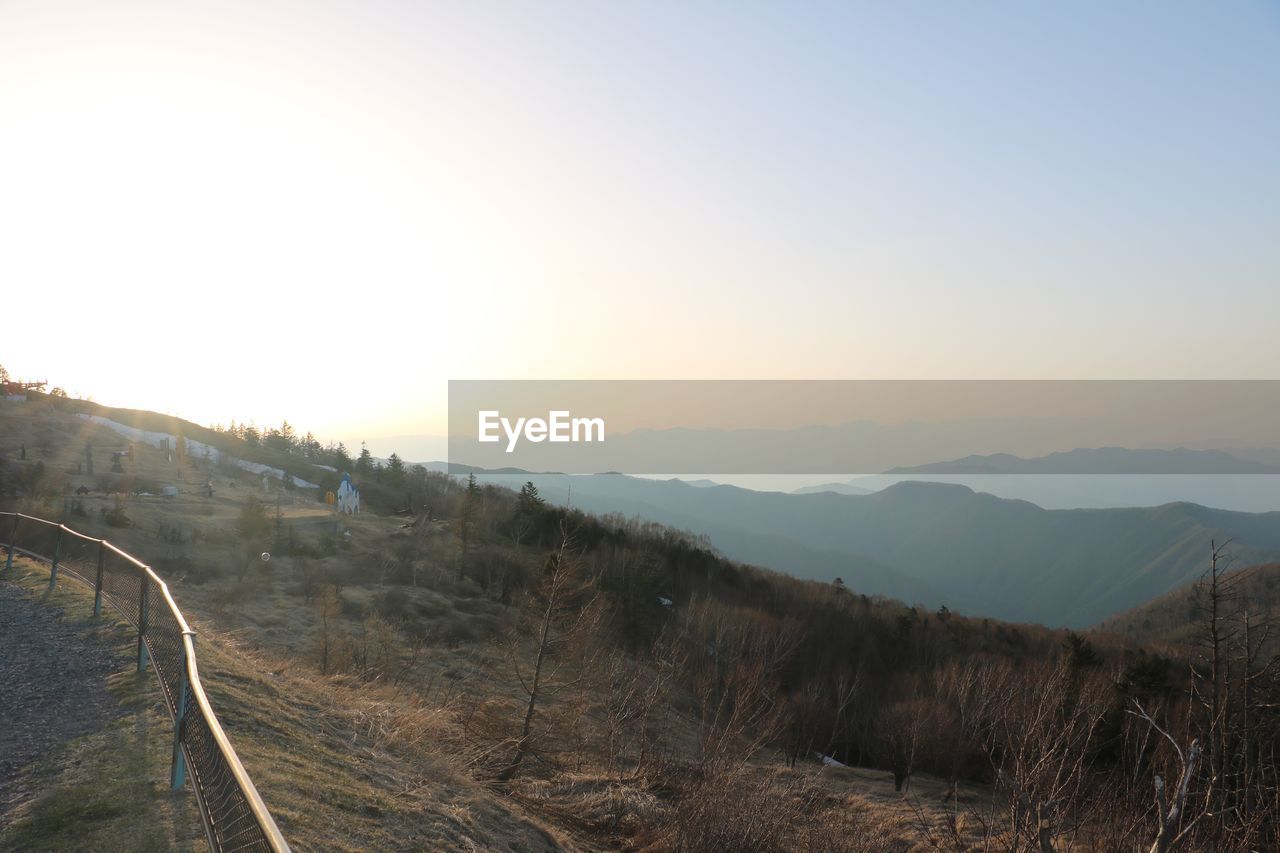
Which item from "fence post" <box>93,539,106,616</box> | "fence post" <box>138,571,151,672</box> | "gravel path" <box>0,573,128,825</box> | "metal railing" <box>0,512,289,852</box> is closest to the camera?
"metal railing" <box>0,512,289,852</box>

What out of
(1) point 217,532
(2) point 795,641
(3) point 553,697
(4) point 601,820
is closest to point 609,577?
(2) point 795,641

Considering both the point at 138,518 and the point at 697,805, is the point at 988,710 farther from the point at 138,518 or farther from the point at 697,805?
the point at 138,518

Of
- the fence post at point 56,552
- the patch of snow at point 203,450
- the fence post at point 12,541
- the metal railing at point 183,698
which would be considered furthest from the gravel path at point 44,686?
the patch of snow at point 203,450

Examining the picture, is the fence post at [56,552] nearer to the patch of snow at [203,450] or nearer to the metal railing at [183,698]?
the metal railing at [183,698]

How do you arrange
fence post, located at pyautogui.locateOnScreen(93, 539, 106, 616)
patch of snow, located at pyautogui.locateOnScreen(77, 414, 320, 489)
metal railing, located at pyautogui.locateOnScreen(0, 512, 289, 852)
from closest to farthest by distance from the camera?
metal railing, located at pyautogui.locateOnScreen(0, 512, 289, 852) < fence post, located at pyautogui.locateOnScreen(93, 539, 106, 616) < patch of snow, located at pyautogui.locateOnScreen(77, 414, 320, 489)

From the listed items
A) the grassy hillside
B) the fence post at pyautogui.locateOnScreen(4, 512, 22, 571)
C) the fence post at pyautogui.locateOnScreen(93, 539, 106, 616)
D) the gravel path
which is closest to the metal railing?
the fence post at pyautogui.locateOnScreen(93, 539, 106, 616)

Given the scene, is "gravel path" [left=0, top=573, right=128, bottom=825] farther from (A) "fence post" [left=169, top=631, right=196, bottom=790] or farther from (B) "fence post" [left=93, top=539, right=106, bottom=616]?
(A) "fence post" [left=169, top=631, right=196, bottom=790]

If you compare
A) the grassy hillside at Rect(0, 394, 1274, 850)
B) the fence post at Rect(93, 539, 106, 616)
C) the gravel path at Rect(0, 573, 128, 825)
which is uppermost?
the fence post at Rect(93, 539, 106, 616)
